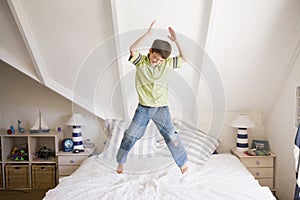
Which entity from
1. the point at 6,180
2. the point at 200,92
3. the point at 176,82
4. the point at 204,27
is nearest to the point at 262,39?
the point at 204,27

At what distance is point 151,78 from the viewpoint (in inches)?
52.6

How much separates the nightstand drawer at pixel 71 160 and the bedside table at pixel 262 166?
1.72 metres

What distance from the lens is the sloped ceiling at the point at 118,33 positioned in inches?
76.0

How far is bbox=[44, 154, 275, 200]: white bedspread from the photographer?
203cm

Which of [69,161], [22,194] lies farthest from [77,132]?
[22,194]

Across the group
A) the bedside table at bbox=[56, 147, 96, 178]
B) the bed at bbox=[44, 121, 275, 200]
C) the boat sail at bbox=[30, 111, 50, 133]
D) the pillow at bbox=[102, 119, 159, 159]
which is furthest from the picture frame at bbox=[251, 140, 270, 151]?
the boat sail at bbox=[30, 111, 50, 133]

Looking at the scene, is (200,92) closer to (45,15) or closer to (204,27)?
(204,27)

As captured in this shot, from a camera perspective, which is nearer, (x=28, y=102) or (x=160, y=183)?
(x=160, y=183)

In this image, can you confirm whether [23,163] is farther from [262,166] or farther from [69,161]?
[262,166]

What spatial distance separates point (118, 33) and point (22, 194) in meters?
2.43

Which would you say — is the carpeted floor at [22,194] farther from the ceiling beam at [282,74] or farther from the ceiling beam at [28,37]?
the ceiling beam at [282,74]

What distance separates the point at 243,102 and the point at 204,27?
1278 mm

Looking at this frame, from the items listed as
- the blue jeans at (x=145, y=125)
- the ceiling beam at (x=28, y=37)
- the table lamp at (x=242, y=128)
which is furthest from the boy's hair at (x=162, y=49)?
the table lamp at (x=242, y=128)

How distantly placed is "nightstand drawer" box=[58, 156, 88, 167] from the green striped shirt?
2012mm
